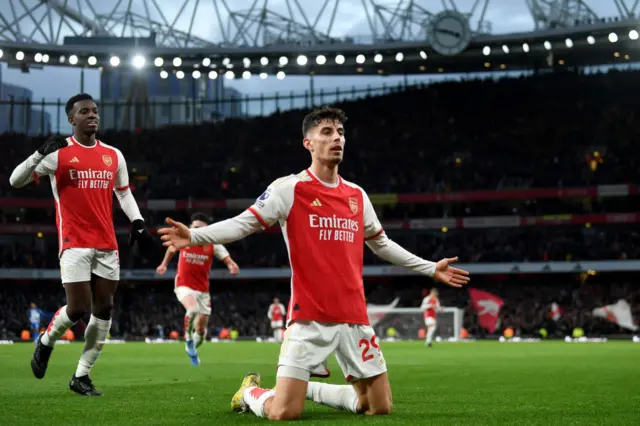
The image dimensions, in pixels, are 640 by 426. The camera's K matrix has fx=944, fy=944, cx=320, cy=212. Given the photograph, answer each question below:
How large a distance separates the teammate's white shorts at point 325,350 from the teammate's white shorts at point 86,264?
3.22 meters

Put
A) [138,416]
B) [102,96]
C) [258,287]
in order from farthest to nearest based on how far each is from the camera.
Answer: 1. [102,96]
2. [258,287]
3. [138,416]

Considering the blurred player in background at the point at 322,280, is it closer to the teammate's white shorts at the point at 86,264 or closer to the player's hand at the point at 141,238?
the player's hand at the point at 141,238

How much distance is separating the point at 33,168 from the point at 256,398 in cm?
374

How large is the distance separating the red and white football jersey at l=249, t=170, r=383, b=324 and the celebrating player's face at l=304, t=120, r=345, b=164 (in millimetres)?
241

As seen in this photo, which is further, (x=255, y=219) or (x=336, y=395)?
(x=336, y=395)

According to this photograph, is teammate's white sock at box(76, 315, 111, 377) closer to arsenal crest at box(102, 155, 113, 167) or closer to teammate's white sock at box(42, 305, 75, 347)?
teammate's white sock at box(42, 305, 75, 347)

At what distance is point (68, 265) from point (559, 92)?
49.5 m

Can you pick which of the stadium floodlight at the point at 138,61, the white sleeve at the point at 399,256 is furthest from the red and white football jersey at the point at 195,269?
the stadium floodlight at the point at 138,61

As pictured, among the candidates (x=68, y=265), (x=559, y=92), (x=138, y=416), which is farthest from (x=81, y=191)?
(x=559, y=92)

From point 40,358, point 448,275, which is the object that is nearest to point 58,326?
point 40,358

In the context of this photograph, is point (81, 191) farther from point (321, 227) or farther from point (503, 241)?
point (503, 241)

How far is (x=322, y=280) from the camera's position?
788 cm

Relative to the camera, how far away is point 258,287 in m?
56.2

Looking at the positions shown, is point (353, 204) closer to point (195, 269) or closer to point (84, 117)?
point (84, 117)
